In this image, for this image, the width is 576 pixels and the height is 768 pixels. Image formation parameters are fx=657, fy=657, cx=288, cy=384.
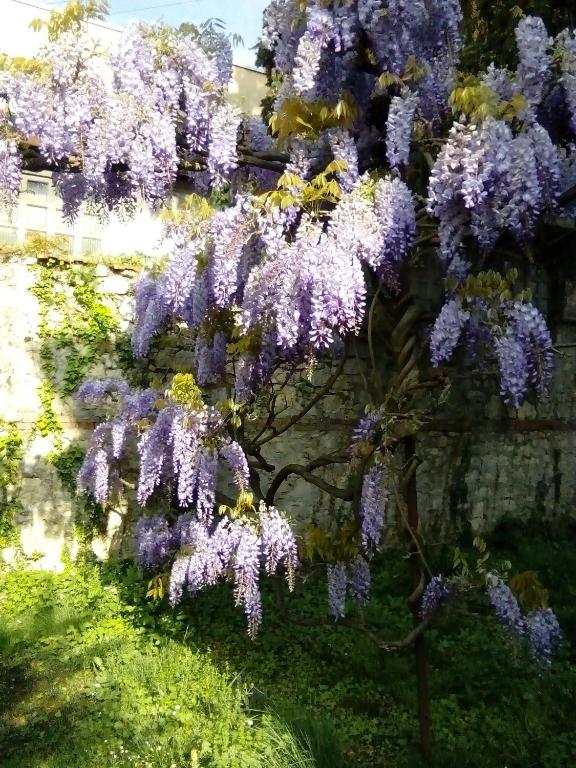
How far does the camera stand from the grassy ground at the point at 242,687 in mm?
3211

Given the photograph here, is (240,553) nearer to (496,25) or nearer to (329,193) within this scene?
(329,193)

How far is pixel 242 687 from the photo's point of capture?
3803mm

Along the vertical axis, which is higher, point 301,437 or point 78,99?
point 78,99

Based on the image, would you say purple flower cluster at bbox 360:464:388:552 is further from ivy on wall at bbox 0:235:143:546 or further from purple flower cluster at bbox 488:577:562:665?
ivy on wall at bbox 0:235:143:546

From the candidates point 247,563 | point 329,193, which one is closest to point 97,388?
point 247,563

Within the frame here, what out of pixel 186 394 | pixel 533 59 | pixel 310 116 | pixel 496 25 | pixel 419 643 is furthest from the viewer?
pixel 496 25

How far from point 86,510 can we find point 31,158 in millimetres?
3184

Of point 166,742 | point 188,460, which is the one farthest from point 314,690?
point 188,460

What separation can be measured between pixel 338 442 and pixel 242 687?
2.66 metres

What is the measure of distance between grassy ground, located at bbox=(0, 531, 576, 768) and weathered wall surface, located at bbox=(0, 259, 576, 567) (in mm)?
740

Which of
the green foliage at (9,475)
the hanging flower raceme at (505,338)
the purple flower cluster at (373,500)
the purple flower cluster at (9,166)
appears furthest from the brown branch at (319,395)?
the green foliage at (9,475)

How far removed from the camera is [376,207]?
9.47 ft

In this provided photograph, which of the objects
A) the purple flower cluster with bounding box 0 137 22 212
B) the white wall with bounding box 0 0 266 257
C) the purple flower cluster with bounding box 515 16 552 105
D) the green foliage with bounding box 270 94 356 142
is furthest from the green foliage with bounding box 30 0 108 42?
the white wall with bounding box 0 0 266 257

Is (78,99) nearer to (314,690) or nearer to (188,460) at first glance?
(188,460)
